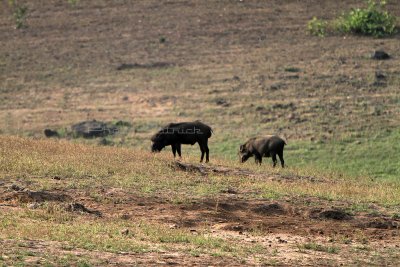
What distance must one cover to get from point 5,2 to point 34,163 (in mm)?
36981

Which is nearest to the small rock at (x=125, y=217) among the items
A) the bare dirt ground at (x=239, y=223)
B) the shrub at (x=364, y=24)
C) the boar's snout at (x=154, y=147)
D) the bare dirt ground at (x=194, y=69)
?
the bare dirt ground at (x=239, y=223)

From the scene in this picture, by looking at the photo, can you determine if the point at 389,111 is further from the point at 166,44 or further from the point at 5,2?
the point at 5,2

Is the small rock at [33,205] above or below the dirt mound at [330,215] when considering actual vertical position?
above

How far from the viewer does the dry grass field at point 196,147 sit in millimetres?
14789

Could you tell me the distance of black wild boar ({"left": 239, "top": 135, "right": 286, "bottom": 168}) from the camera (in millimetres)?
28359

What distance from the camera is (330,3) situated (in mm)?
51375

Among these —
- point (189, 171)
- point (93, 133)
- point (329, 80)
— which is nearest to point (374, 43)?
point (329, 80)

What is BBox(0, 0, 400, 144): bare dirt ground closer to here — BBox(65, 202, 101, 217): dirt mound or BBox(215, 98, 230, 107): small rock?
BBox(215, 98, 230, 107): small rock

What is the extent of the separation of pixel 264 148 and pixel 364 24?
2026cm

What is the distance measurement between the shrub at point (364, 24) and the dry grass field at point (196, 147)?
53 centimetres

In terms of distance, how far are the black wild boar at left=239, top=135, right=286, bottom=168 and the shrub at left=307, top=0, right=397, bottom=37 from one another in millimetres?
18923

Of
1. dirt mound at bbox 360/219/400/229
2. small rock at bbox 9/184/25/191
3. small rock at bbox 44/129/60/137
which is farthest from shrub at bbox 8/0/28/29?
dirt mound at bbox 360/219/400/229

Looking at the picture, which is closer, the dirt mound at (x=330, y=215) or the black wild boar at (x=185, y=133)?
the dirt mound at (x=330, y=215)

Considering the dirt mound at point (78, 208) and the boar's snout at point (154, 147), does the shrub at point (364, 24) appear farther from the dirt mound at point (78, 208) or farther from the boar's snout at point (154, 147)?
the dirt mound at point (78, 208)
